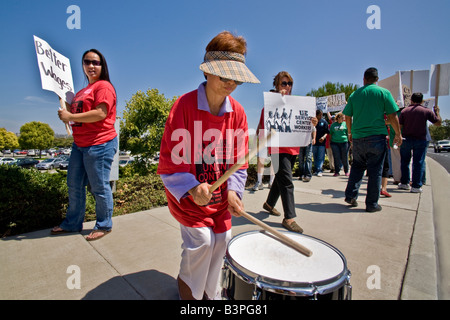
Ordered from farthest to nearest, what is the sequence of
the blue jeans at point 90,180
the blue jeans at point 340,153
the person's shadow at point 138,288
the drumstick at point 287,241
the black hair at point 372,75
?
the blue jeans at point 340,153
the black hair at point 372,75
the blue jeans at point 90,180
the person's shadow at point 138,288
the drumstick at point 287,241

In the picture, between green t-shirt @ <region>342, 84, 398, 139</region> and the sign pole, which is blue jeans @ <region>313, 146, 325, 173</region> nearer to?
the sign pole

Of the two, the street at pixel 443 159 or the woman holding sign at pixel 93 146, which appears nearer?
the woman holding sign at pixel 93 146

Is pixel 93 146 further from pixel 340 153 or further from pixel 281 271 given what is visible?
pixel 340 153

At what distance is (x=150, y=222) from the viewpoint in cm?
342

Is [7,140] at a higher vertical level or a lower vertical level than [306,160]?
higher

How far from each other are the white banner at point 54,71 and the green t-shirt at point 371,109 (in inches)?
169

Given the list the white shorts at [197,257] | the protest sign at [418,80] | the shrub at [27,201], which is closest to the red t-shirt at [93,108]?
the shrub at [27,201]

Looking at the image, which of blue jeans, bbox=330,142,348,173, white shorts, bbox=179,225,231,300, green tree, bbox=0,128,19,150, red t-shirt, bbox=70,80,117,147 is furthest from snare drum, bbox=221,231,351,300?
A: green tree, bbox=0,128,19,150

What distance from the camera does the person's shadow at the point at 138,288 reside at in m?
1.86

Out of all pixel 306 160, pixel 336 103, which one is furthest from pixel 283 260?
pixel 336 103

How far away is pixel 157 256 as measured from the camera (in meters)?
2.48

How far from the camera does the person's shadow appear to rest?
73.3 inches

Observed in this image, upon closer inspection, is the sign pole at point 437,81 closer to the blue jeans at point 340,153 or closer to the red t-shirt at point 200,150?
the blue jeans at point 340,153

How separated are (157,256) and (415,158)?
570 cm
